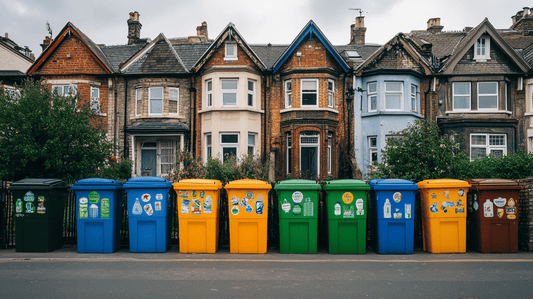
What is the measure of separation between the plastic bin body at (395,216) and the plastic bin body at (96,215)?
5.30m

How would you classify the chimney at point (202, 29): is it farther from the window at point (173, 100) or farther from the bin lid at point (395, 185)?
the bin lid at point (395, 185)

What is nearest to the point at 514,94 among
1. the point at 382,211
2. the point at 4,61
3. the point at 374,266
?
the point at 382,211

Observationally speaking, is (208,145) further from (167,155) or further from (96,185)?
(96,185)

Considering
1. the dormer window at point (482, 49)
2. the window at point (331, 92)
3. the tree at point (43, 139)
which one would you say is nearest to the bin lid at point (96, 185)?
the tree at point (43, 139)

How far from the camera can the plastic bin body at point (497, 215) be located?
8.04 m

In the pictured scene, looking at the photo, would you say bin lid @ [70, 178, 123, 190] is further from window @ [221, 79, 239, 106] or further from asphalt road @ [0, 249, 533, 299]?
window @ [221, 79, 239, 106]

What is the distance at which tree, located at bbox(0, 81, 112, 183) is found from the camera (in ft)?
37.2

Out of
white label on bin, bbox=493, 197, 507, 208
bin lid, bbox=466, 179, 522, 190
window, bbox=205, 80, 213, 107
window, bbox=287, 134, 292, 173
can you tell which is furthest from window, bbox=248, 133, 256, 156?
white label on bin, bbox=493, 197, 507, 208

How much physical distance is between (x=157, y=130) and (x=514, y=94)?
16.8 metres

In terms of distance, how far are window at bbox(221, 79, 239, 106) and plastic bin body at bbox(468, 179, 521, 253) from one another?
12443 millimetres

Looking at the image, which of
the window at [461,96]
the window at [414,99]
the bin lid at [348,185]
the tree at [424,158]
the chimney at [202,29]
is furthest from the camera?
the chimney at [202,29]

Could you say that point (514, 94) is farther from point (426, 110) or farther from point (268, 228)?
point (268, 228)

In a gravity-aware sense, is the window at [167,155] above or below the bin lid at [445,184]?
above

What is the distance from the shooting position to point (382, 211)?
314 inches
